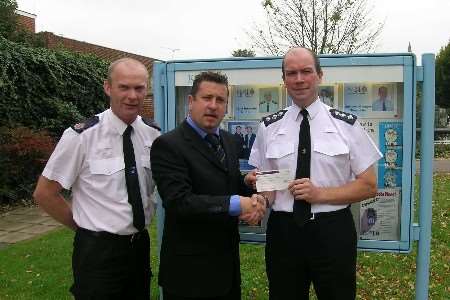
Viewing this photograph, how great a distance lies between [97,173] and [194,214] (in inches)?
28.2

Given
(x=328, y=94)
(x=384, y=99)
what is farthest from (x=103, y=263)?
(x=384, y=99)

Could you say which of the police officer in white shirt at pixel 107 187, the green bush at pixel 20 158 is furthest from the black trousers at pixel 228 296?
the green bush at pixel 20 158

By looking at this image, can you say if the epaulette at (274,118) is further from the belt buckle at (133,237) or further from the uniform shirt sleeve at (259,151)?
→ the belt buckle at (133,237)

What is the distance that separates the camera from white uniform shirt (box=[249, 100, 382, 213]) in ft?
8.95

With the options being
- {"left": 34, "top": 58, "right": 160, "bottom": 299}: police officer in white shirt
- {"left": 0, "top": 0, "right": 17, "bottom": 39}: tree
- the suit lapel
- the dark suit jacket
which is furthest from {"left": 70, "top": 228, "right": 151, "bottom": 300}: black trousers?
{"left": 0, "top": 0, "right": 17, "bottom": 39}: tree

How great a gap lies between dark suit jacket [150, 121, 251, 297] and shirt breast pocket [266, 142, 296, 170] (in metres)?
0.25

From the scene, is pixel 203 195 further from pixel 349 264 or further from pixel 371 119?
pixel 371 119

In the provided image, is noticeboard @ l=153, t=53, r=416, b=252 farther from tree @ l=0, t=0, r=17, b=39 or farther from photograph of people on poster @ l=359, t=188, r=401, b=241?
tree @ l=0, t=0, r=17, b=39

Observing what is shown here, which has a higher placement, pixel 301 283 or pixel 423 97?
pixel 423 97

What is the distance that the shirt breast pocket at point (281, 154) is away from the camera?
279 cm

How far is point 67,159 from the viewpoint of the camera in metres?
2.85

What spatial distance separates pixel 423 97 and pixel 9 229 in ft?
22.0

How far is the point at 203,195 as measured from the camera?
2549 millimetres

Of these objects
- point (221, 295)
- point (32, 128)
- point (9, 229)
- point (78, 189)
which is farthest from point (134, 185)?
point (32, 128)
